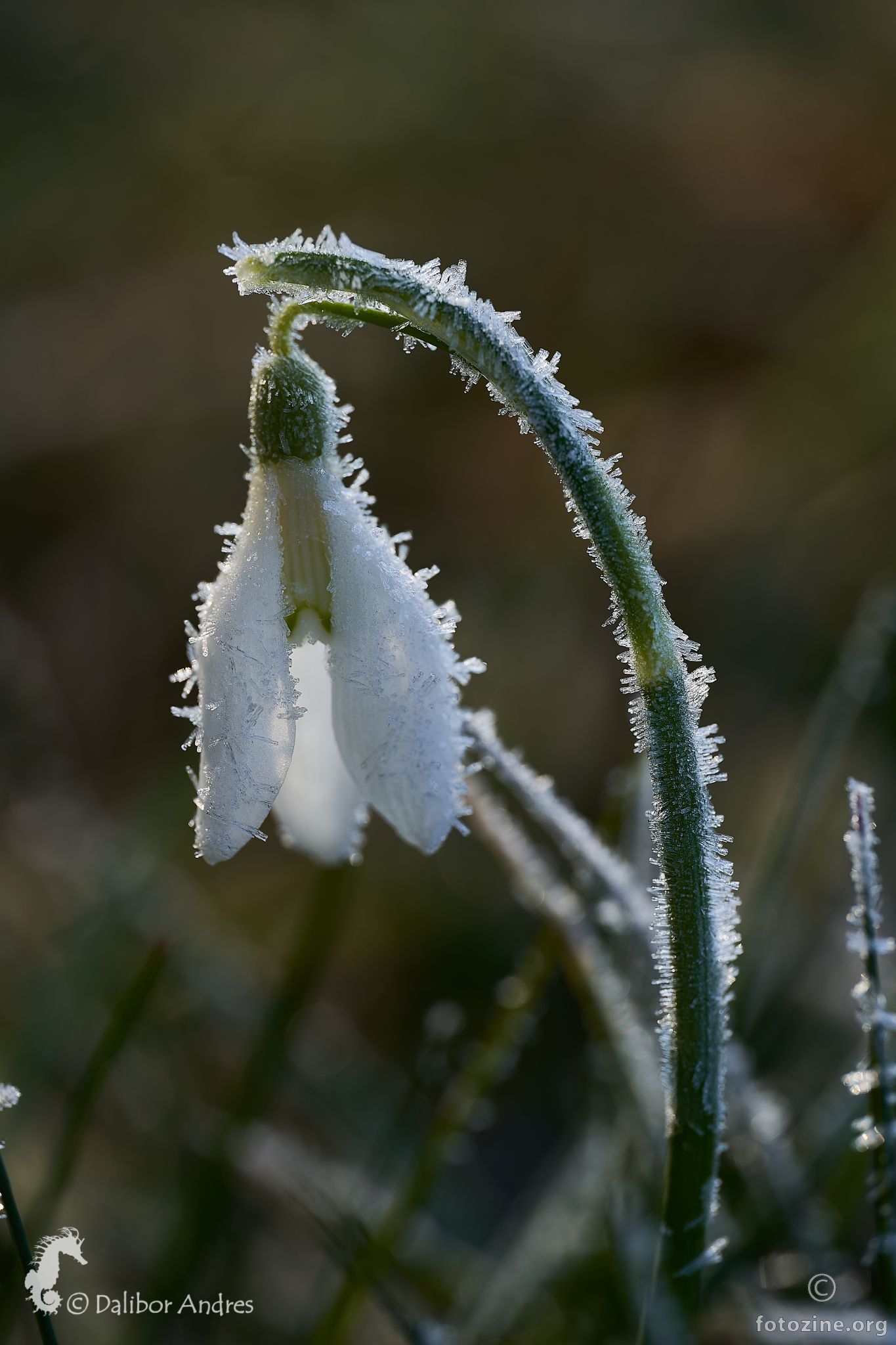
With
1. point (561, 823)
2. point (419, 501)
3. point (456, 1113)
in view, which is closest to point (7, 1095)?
point (561, 823)

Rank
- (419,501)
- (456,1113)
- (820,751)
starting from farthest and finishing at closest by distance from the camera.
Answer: (419,501) < (820,751) < (456,1113)

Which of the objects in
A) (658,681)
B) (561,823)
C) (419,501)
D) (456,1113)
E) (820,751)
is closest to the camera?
(658,681)

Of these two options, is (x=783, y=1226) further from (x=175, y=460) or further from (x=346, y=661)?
(x=175, y=460)

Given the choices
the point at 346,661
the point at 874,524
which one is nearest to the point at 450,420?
the point at 874,524

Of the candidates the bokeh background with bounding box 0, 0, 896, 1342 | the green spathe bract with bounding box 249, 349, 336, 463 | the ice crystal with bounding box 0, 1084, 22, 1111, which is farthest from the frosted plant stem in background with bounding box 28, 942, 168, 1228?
the green spathe bract with bounding box 249, 349, 336, 463

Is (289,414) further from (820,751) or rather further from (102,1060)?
(820,751)

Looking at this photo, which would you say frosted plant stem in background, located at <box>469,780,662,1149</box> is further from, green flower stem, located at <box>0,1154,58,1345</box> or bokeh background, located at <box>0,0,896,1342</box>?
green flower stem, located at <box>0,1154,58,1345</box>

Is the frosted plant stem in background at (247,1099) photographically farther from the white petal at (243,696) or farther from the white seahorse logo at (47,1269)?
the white petal at (243,696)
